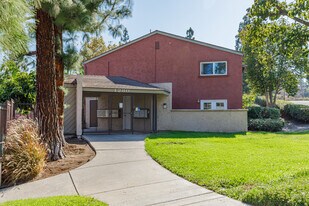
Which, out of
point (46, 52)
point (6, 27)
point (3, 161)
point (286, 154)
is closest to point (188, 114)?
point (286, 154)

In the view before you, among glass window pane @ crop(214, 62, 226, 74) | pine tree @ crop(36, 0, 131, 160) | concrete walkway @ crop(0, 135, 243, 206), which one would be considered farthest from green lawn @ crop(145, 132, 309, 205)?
glass window pane @ crop(214, 62, 226, 74)

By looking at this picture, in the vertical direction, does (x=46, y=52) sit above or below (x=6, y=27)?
above

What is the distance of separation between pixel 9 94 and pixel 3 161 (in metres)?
5.75

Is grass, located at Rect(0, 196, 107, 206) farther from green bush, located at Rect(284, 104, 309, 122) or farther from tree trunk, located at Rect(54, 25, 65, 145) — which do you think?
green bush, located at Rect(284, 104, 309, 122)

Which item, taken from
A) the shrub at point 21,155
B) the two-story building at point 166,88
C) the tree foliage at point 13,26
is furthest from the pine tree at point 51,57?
the two-story building at point 166,88

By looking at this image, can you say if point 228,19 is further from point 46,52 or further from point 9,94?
point 9,94

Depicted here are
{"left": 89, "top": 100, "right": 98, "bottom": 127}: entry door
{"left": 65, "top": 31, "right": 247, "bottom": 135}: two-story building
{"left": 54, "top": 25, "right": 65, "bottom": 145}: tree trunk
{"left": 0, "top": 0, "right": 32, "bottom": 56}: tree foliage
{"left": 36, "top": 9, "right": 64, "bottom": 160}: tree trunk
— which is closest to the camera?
{"left": 0, "top": 0, "right": 32, "bottom": 56}: tree foliage

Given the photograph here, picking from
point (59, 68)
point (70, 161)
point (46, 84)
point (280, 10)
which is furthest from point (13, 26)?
point (280, 10)

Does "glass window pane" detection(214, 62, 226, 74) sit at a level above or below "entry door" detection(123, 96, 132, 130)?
above

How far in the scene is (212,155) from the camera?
908 cm

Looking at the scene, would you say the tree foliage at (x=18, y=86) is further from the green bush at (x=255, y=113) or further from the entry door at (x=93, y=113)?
the green bush at (x=255, y=113)

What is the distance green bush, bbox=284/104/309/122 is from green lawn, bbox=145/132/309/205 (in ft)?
55.7

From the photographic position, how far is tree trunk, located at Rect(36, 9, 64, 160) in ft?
28.2

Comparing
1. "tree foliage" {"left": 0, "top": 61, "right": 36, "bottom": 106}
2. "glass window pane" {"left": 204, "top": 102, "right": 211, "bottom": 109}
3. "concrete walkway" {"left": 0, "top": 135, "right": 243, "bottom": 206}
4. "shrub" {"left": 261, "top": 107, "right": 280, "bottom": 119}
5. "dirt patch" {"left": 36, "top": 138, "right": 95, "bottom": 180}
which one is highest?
"tree foliage" {"left": 0, "top": 61, "right": 36, "bottom": 106}
